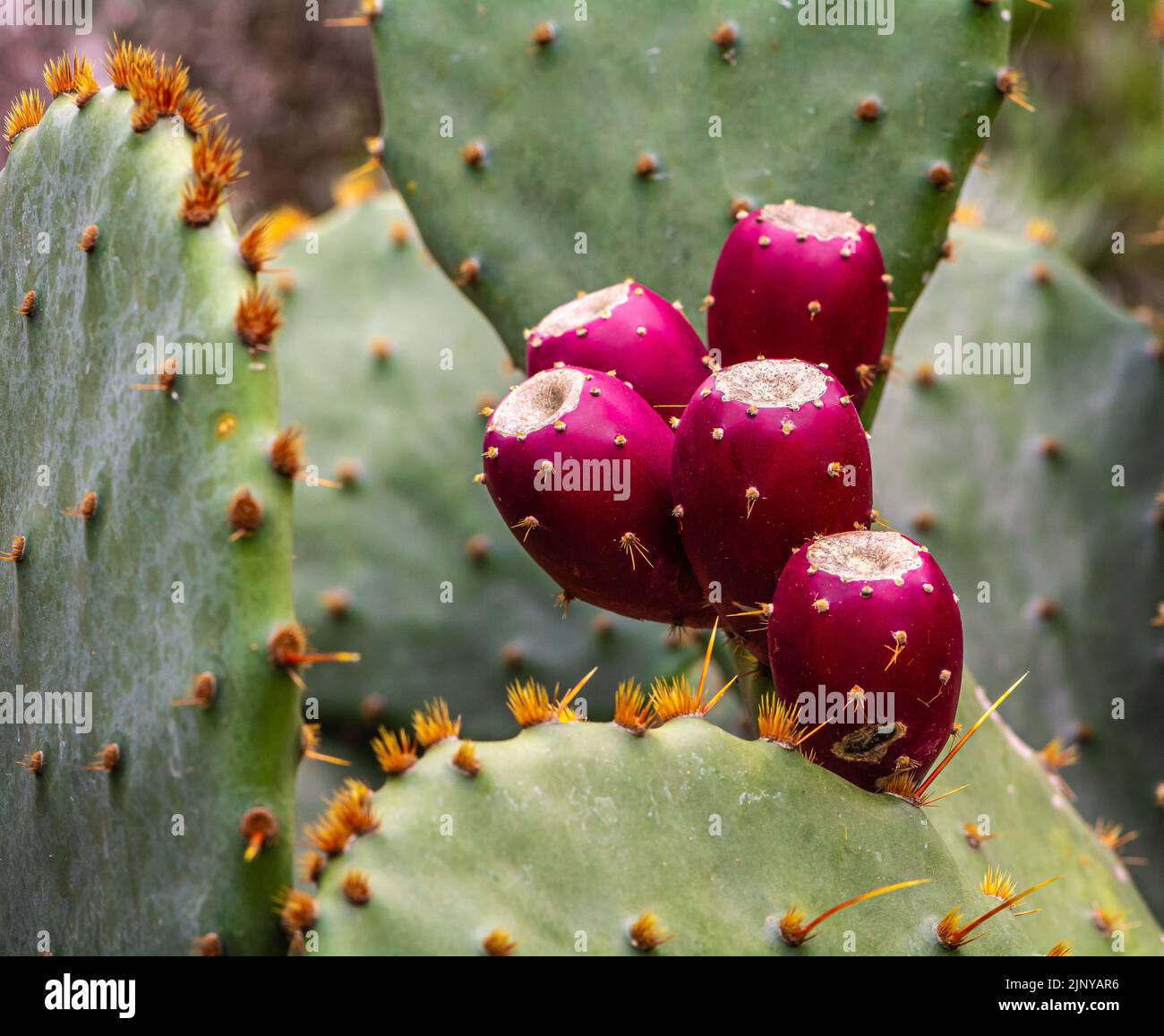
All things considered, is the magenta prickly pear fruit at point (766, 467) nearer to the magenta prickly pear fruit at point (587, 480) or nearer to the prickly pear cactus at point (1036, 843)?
the magenta prickly pear fruit at point (587, 480)

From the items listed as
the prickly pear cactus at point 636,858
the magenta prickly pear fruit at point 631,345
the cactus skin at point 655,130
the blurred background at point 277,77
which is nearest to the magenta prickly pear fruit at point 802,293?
the magenta prickly pear fruit at point 631,345

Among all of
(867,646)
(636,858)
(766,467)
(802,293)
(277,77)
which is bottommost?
(636,858)

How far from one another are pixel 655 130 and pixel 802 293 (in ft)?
1.00

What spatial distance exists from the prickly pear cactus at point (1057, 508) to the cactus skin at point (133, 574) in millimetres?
952

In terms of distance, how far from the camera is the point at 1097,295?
1.63 m

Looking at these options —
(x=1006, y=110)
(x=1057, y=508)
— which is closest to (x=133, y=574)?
(x=1057, y=508)

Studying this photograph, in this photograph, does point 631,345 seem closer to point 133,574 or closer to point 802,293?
point 802,293

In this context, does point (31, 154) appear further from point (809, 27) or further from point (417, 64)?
point (809, 27)

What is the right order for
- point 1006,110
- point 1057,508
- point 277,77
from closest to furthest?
point 1057,508, point 1006,110, point 277,77

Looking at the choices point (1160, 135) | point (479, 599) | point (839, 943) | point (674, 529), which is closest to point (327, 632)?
point (479, 599)

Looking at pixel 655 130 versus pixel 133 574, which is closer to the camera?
pixel 133 574

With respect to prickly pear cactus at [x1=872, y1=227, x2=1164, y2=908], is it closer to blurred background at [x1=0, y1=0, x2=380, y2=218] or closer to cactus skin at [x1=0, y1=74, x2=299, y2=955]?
cactus skin at [x1=0, y1=74, x2=299, y2=955]

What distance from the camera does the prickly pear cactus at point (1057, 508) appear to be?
1.48 meters

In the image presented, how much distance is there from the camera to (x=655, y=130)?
1124mm
